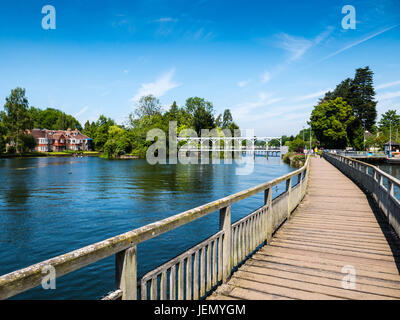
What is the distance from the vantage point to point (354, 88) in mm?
78875

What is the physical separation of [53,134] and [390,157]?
350ft

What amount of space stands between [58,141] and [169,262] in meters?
116

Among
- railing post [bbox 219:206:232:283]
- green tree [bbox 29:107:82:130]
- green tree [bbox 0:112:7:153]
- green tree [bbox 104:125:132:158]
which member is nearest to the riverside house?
green tree [bbox 29:107:82:130]

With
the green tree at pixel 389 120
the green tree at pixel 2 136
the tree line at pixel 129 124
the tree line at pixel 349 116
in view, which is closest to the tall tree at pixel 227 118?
the tree line at pixel 129 124

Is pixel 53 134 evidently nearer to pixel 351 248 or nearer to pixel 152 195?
pixel 152 195

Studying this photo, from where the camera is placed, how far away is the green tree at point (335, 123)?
6997 centimetres

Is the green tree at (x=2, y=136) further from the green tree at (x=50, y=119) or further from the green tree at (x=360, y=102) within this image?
the green tree at (x=360, y=102)

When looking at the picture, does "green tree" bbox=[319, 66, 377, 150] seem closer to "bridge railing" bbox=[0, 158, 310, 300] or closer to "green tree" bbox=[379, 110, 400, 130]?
"green tree" bbox=[379, 110, 400, 130]

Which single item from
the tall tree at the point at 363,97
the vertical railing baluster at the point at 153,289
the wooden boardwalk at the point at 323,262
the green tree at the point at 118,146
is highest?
the tall tree at the point at 363,97

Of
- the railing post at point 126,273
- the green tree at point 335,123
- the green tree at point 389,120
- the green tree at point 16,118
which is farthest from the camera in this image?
the green tree at point 389,120

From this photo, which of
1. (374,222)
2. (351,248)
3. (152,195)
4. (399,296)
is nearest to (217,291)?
(399,296)

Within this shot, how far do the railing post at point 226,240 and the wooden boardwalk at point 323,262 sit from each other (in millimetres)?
189

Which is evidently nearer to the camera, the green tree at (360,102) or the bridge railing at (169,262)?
the bridge railing at (169,262)

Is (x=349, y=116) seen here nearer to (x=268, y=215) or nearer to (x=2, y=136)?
(x=268, y=215)
